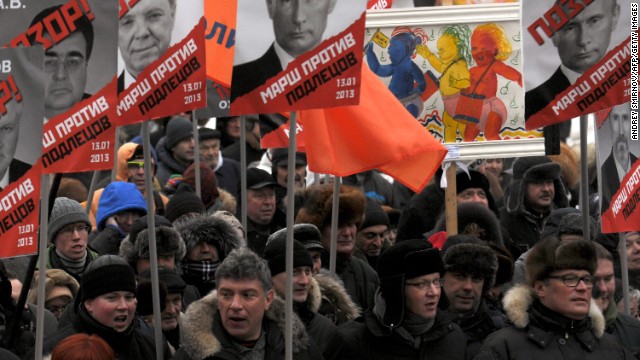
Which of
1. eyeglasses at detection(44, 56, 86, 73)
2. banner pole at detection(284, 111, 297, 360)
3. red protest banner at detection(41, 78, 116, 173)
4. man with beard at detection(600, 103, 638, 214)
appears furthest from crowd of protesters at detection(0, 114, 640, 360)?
eyeglasses at detection(44, 56, 86, 73)

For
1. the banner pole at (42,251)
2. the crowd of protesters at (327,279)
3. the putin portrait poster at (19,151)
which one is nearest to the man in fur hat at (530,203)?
the crowd of protesters at (327,279)

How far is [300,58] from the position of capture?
8648 mm

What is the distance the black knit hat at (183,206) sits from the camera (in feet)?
37.0

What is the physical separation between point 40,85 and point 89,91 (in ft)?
2.61

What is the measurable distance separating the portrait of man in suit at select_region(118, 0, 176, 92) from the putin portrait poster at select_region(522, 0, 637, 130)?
217 centimetres

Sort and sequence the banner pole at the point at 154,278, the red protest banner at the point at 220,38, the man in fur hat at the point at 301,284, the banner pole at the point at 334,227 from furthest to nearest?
the red protest banner at the point at 220,38
the banner pole at the point at 334,227
the man in fur hat at the point at 301,284
the banner pole at the point at 154,278

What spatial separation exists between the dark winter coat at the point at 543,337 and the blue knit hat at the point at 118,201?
12.3ft

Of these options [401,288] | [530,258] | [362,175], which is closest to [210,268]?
[401,288]

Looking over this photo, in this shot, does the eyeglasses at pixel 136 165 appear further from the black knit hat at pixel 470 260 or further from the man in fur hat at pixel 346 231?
the black knit hat at pixel 470 260

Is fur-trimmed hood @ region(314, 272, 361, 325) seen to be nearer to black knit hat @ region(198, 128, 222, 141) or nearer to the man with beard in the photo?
the man with beard

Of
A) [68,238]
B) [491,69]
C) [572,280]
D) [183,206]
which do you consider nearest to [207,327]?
[572,280]

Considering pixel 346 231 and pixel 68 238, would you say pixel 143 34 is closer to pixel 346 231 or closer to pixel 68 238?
pixel 68 238

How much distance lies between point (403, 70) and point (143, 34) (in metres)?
2.69

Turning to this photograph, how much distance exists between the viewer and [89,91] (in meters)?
8.70
